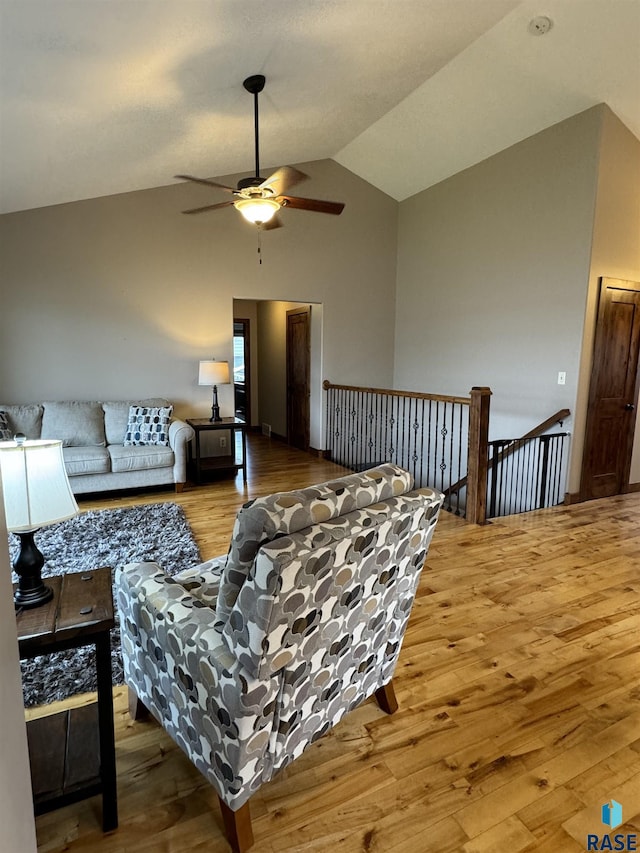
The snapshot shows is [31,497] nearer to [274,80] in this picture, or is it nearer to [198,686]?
[198,686]

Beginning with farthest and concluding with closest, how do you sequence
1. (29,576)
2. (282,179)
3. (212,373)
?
(212,373) → (282,179) → (29,576)

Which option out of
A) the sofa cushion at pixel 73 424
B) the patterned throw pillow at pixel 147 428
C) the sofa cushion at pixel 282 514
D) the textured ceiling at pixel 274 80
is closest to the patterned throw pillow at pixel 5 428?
the sofa cushion at pixel 73 424

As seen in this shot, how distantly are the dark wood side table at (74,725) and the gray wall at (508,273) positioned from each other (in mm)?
4313

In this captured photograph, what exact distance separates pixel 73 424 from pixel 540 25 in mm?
5168

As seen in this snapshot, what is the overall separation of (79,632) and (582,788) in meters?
1.67

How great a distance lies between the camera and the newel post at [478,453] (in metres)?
3.73

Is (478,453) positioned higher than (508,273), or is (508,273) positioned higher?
(508,273)

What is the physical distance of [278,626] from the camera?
1096 mm

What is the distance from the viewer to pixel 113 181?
4.61m

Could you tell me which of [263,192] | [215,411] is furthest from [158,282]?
[263,192]

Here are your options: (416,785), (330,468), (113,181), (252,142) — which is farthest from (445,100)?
(416,785)

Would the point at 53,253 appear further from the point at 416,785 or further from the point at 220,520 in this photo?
the point at 416,785

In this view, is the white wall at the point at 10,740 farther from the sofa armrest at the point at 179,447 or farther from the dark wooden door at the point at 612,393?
the dark wooden door at the point at 612,393

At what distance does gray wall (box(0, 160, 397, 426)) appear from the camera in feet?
15.8
